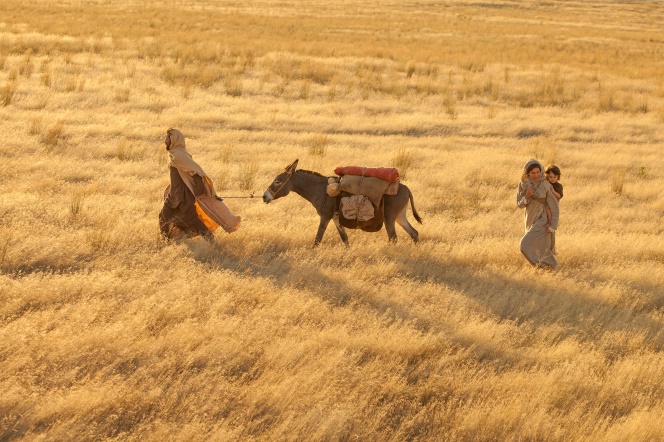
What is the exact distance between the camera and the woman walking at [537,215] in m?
9.07

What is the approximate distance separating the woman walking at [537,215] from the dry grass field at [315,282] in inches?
10.0

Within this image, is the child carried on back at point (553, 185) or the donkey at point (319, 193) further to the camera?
the donkey at point (319, 193)

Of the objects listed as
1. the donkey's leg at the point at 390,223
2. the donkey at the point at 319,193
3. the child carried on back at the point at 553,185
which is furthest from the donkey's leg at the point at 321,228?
the child carried on back at the point at 553,185

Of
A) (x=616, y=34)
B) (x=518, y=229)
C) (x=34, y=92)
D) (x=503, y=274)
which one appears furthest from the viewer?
(x=616, y=34)

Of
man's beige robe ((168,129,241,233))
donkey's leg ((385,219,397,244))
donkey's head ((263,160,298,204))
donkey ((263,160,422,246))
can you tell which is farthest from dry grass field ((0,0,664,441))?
donkey's head ((263,160,298,204))

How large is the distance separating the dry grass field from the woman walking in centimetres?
25

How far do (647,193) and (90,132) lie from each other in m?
10.6

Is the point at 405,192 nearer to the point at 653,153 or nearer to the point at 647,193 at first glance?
the point at 647,193

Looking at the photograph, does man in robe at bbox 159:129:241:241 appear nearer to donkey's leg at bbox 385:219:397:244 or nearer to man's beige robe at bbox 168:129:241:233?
man's beige robe at bbox 168:129:241:233

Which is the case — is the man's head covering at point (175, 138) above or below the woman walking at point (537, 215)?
above

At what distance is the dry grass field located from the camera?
5926 millimetres

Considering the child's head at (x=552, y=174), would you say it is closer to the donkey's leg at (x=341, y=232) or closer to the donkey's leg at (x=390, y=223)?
the donkey's leg at (x=390, y=223)

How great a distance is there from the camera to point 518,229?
11.0m

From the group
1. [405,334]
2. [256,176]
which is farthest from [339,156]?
[405,334]
